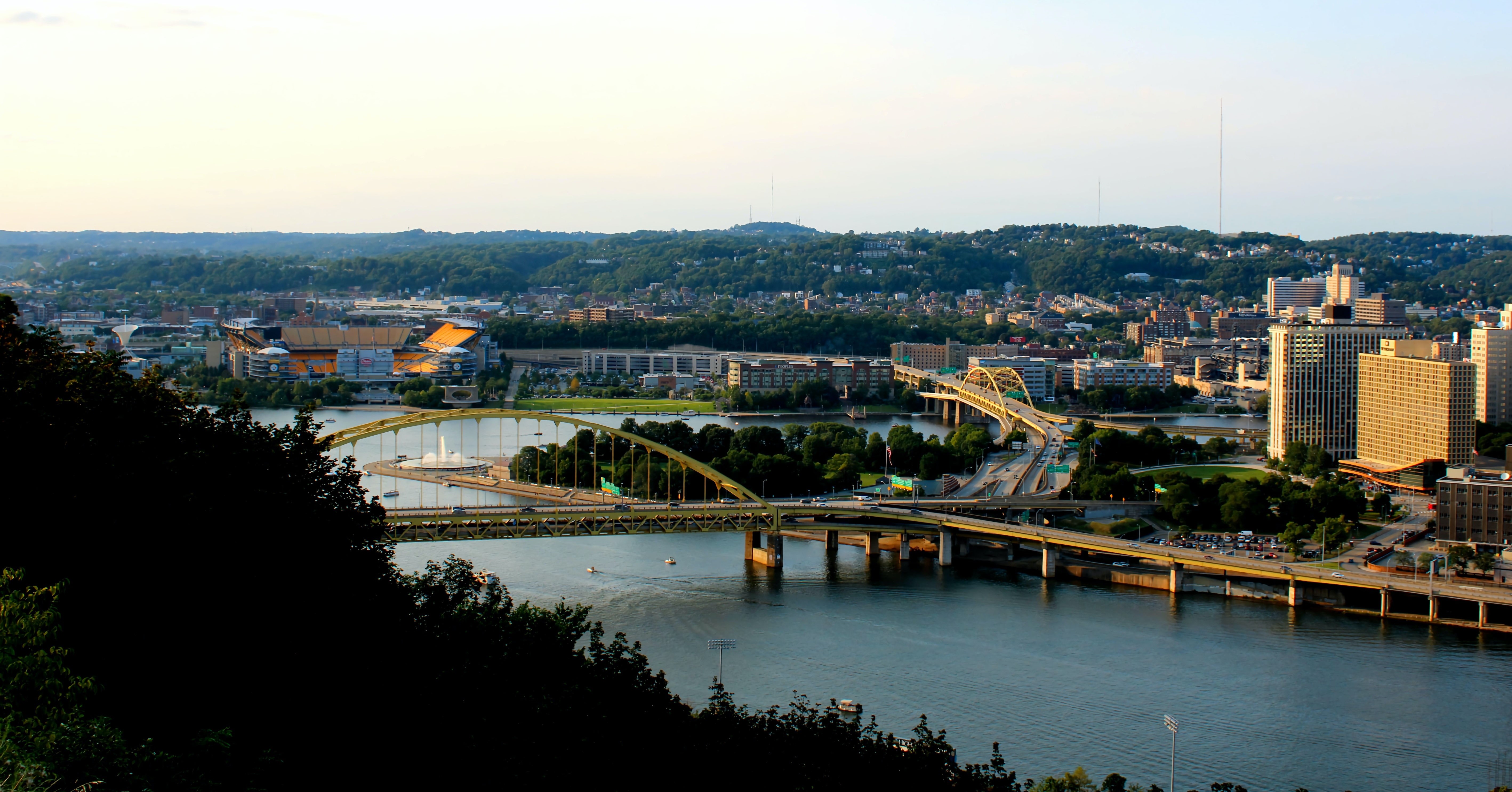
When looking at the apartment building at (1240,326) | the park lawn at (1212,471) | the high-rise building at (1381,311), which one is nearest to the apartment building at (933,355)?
the apartment building at (1240,326)

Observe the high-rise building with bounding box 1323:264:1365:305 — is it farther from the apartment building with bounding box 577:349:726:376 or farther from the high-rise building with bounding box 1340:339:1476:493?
the high-rise building with bounding box 1340:339:1476:493

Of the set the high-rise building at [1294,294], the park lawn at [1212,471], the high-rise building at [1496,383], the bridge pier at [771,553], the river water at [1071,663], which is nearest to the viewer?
the river water at [1071,663]

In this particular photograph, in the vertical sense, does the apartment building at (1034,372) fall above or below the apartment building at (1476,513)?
above

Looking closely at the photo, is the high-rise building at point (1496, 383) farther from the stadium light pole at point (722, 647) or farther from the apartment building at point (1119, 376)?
the stadium light pole at point (722, 647)

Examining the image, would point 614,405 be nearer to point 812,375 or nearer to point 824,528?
point 812,375

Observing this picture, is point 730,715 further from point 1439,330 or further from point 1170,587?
point 1439,330

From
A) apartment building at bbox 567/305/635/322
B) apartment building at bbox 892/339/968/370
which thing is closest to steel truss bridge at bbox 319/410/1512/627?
apartment building at bbox 892/339/968/370

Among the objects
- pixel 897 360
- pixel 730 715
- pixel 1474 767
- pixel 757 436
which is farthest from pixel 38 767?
pixel 897 360
